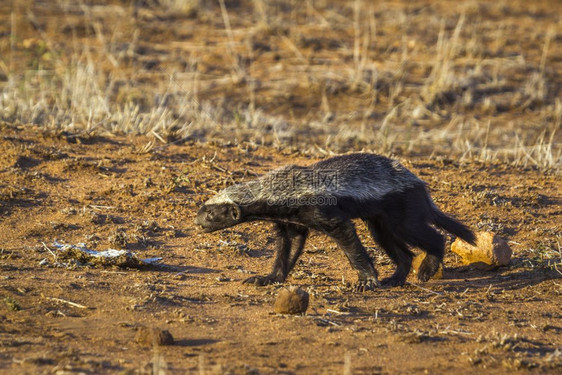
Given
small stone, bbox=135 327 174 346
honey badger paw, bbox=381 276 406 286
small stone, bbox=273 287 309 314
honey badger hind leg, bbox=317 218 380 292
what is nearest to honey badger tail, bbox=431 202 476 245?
honey badger paw, bbox=381 276 406 286

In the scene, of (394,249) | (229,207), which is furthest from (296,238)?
(394,249)

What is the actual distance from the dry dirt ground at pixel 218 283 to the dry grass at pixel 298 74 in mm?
1025

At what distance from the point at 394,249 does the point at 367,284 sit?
628 millimetres

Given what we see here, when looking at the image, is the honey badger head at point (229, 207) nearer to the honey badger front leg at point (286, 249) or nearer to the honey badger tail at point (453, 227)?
the honey badger front leg at point (286, 249)

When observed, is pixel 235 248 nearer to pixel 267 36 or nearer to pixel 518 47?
pixel 267 36

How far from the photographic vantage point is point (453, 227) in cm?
710

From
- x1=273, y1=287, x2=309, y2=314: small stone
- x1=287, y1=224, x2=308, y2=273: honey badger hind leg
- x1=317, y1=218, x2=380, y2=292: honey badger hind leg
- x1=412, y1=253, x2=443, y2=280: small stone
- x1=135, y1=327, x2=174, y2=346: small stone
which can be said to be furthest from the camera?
x1=412, y1=253, x2=443, y2=280: small stone

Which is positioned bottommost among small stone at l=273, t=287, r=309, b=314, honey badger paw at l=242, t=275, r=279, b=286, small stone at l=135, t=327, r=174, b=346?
honey badger paw at l=242, t=275, r=279, b=286

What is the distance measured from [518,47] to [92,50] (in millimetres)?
8078

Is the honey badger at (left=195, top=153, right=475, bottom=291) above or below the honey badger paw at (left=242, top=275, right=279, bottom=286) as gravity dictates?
above

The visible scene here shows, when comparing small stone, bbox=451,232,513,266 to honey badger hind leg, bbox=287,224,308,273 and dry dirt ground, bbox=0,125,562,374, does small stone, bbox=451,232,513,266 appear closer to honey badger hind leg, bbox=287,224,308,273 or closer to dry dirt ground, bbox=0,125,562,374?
dry dirt ground, bbox=0,125,562,374

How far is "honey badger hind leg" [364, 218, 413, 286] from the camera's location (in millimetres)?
6934

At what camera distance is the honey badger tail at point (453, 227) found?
7.06 meters

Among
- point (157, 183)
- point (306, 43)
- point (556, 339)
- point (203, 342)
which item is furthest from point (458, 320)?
point (306, 43)
